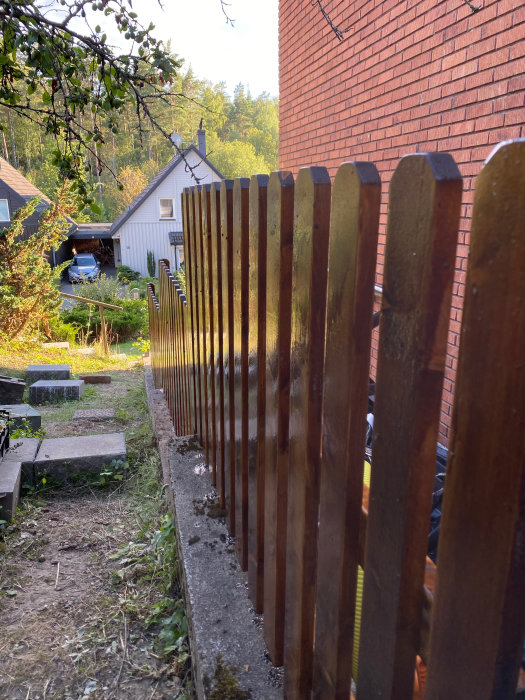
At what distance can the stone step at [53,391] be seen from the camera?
624cm

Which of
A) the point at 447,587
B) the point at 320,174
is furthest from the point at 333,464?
the point at 320,174

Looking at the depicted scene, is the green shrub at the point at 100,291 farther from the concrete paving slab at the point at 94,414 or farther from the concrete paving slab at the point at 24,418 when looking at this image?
the concrete paving slab at the point at 24,418

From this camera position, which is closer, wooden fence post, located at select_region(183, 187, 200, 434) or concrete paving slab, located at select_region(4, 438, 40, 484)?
wooden fence post, located at select_region(183, 187, 200, 434)

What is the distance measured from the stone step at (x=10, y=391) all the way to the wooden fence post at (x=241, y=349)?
468cm

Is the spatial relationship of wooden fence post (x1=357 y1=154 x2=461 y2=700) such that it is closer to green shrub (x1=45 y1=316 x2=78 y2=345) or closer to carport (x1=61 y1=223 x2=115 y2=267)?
green shrub (x1=45 y1=316 x2=78 y2=345)

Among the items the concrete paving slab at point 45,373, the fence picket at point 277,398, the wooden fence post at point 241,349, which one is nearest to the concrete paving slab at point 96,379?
the concrete paving slab at point 45,373

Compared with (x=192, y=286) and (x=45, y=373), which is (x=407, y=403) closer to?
(x=192, y=286)

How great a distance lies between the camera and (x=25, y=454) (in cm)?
386

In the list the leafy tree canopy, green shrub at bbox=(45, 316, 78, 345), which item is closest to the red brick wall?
the leafy tree canopy

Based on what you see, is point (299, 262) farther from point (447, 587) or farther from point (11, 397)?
point (11, 397)

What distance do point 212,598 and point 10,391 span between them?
4829 mm

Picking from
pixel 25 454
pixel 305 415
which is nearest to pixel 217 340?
pixel 305 415

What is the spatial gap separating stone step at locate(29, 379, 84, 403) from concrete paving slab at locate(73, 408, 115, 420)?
757mm

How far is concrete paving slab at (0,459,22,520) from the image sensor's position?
3.21 meters
